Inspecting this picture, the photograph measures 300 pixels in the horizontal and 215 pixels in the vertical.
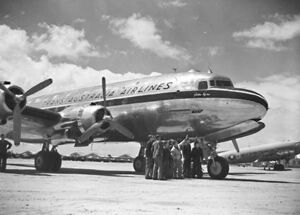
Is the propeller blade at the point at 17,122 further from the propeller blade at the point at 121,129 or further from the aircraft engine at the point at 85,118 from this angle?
the propeller blade at the point at 121,129

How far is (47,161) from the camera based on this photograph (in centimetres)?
1533

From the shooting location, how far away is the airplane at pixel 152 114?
519 inches

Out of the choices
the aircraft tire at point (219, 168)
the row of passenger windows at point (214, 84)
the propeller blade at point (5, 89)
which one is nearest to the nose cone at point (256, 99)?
the row of passenger windows at point (214, 84)

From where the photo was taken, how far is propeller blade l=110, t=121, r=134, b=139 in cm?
1468

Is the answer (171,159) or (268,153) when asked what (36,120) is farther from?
(268,153)

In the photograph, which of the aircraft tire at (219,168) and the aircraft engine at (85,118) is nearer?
the aircraft tire at (219,168)

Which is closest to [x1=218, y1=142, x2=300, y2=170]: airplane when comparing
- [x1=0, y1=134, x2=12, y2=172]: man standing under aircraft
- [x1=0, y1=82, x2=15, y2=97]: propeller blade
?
[x1=0, y1=134, x2=12, y2=172]: man standing under aircraft

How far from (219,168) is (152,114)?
12.5 ft

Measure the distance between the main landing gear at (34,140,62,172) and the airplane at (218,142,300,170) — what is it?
25.4 meters

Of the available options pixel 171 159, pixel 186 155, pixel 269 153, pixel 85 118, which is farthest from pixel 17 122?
pixel 269 153

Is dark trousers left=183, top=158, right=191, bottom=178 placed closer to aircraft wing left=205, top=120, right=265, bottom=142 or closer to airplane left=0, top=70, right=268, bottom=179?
airplane left=0, top=70, right=268, bottom=179

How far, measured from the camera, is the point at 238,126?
44.5ft

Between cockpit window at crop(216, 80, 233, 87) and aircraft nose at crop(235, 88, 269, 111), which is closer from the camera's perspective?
aircraft nose at crop(235, 88, 269, 111)

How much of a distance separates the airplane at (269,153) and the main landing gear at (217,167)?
24.2 metres
